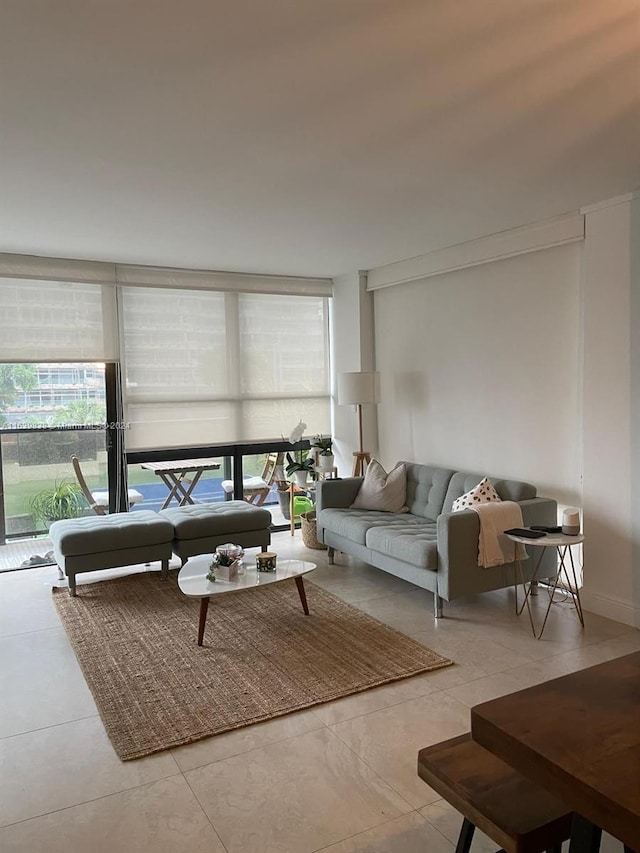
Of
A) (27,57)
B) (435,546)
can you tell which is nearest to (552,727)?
(27,57)

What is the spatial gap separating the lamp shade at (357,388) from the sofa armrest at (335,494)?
80 cm

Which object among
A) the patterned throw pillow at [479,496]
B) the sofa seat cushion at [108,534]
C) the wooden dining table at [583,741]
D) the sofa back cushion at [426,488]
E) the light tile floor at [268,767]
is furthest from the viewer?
the sofa back cushion at [426,488]

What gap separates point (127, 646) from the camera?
12.7 feet

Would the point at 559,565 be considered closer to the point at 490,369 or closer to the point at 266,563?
the point at 490,369

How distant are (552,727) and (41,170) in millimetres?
3261

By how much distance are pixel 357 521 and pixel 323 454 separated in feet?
5.56

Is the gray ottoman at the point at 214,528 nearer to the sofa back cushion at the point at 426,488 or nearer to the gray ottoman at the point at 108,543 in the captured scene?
the gray ottoman at the point at 108,543

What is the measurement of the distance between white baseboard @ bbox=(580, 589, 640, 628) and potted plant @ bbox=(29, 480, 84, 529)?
163 inches

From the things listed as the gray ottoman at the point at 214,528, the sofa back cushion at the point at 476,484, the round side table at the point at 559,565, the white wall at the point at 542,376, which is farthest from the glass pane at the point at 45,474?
the round side table at the point at 559,565

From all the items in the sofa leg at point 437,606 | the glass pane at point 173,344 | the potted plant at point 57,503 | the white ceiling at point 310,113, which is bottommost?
the sofa leg at point 437,606

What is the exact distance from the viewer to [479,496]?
4.54 meters

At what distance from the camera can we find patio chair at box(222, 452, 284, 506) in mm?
6629

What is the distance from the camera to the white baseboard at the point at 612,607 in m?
4.03

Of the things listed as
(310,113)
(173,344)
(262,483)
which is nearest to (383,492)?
(262,483)
